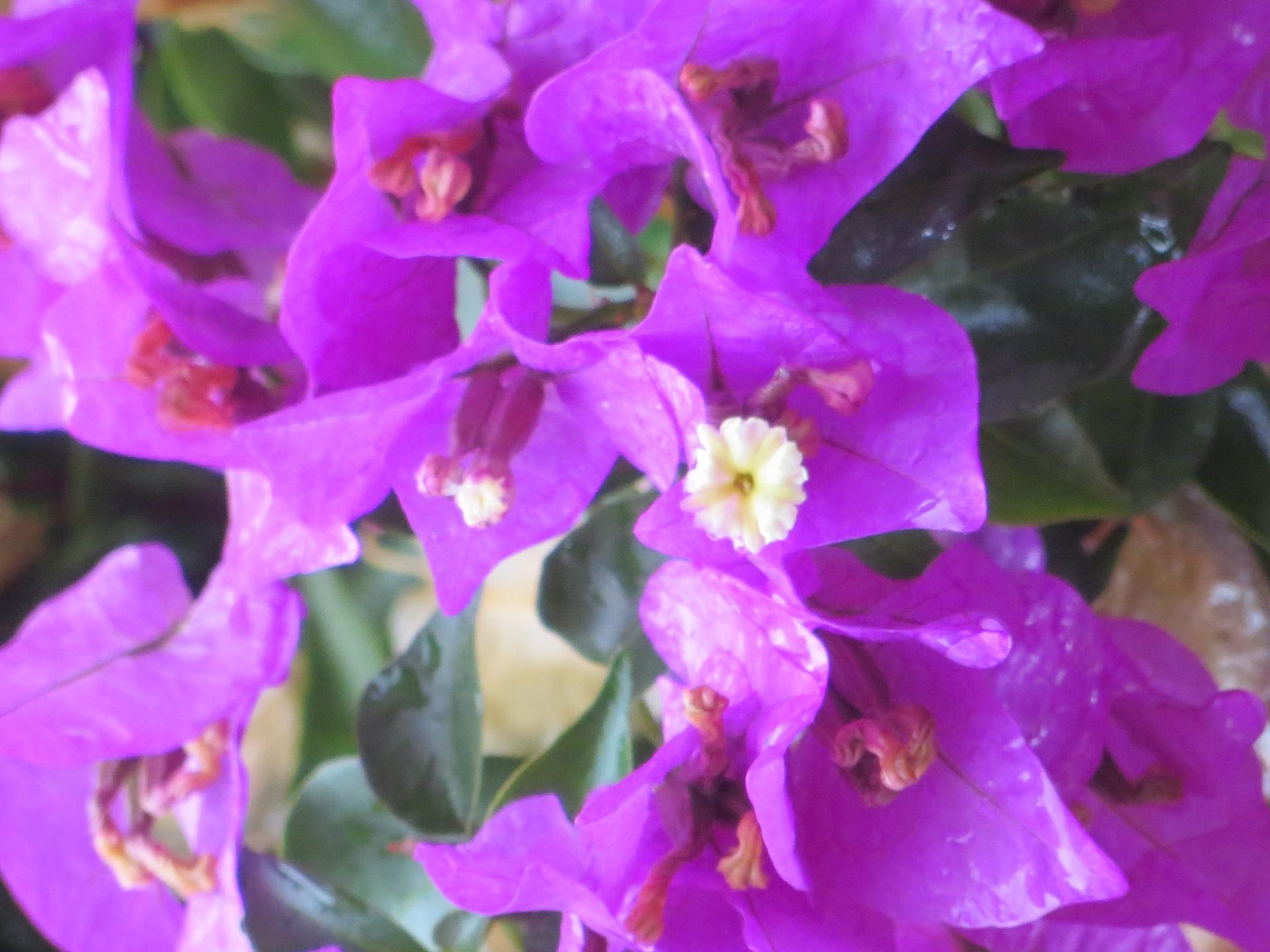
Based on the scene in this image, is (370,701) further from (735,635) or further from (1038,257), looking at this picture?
(1038,257)

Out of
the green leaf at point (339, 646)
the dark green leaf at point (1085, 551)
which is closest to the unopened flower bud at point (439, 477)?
the dark green leaf at point (1085, 551)

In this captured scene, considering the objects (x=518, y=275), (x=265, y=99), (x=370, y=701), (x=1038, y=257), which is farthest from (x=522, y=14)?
(x=265, y=99)

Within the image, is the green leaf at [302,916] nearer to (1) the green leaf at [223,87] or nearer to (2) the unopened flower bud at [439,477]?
(2) the unopened flower bud at [439,477]

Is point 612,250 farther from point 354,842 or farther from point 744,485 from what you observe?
point 354,842

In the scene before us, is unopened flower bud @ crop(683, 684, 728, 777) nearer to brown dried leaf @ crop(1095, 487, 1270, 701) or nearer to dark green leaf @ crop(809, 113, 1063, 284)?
dark green leaf @ crop(809, 113, 1063, 284)

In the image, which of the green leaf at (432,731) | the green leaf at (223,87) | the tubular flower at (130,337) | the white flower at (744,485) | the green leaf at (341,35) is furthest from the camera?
the green leaf at (223,87)

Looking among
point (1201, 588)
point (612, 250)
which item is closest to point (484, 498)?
point (612, 250)
